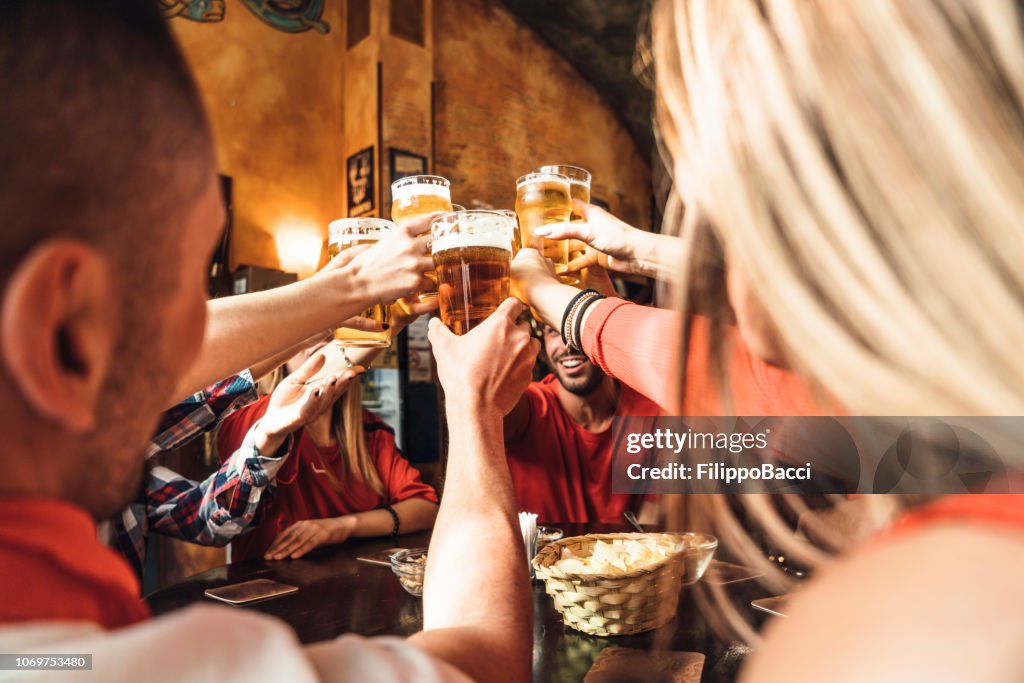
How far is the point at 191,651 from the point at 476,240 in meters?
0.95

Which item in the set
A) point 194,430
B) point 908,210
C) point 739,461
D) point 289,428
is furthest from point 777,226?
point 194,430

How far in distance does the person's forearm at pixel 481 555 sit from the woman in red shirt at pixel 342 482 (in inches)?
59.2

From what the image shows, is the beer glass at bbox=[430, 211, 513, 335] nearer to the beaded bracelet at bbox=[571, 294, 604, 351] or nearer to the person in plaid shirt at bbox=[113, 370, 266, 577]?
the beaded bracelet at bbox=[571, 294, 604, 351]

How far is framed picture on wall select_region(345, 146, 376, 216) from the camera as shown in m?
5.44

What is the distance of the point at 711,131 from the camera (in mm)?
628

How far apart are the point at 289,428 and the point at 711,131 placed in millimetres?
1771

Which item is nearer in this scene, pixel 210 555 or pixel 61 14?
pixel 61 14

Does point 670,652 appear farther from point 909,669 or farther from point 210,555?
point 210,555

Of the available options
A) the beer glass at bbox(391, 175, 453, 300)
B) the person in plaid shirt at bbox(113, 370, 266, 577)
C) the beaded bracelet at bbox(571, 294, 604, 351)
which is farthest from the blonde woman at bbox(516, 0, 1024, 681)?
the person in plaid shirt at bbox(113, 370, 266, 577)

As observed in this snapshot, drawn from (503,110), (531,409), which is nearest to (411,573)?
(531,409)

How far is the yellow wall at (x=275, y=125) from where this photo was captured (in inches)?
205

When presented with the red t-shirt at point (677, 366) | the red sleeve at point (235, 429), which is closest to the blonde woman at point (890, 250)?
the red t-shirt at point (677, 366)

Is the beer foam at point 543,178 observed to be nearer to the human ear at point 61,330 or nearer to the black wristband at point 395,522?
the human ear at point 61,330

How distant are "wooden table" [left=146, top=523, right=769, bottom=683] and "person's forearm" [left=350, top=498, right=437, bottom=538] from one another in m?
0.34
